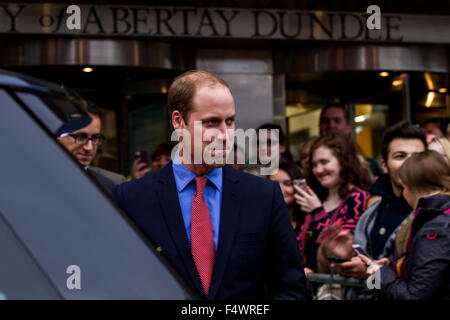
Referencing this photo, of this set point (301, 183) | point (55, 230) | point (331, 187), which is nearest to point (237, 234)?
point (55, 230)

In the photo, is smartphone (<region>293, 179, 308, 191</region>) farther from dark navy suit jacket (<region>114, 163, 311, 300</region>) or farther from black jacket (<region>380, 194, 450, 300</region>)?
dark navy suit jacket (<region>114, 163, 311, 300</region>)

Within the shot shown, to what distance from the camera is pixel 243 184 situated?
2396 mm

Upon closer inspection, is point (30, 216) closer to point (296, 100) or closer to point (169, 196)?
point (169, 196)

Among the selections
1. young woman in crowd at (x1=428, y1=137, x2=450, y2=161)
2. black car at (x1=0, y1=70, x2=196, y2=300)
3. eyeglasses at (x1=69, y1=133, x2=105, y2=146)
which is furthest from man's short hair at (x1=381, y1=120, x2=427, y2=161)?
black car at (x1=0, y1=70, x2=196, y2=300)

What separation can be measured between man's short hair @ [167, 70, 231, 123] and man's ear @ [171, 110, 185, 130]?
2 centimetres

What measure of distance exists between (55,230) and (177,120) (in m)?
1.23

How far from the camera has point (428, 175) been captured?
377 centimetres

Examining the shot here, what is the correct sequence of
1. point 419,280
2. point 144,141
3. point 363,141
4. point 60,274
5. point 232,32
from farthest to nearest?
point 363,141
point 144,141
point 232,32
point 419,280
point 60,274

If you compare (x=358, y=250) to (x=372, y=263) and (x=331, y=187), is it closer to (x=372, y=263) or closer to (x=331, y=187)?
(x=372, y=263)

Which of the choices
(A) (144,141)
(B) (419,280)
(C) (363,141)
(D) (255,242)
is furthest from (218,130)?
(C) (363,141)

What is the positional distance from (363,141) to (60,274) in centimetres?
927

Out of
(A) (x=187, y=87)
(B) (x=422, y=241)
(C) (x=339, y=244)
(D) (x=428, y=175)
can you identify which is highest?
(A) (x=187, y=87)

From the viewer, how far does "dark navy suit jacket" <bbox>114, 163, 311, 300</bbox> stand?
2213 mm

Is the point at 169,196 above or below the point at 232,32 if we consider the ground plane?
below
